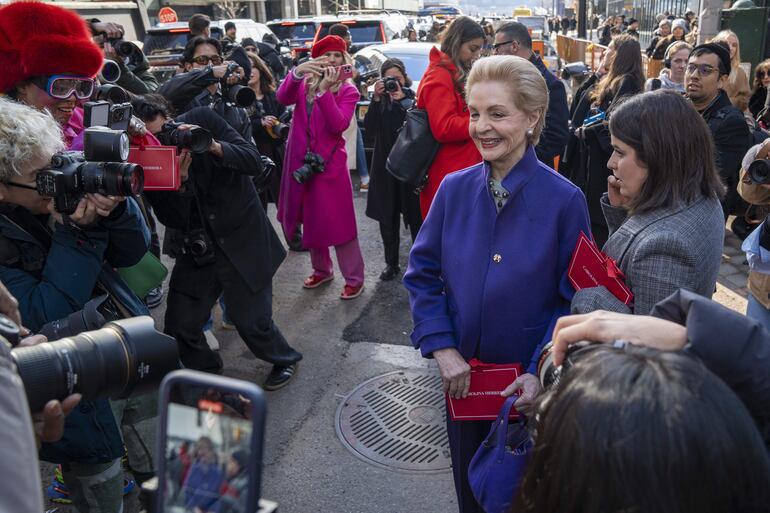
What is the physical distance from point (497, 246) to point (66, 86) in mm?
2211

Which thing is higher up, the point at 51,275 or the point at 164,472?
the point at 164,472

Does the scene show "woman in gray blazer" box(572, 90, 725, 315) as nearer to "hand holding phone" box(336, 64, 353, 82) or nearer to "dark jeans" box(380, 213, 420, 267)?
"hand holding phone" box(336, 64, 353, 82)

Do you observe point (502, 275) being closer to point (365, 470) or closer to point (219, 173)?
point (365, 470)

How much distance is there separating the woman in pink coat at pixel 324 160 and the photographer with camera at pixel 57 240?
271 cm

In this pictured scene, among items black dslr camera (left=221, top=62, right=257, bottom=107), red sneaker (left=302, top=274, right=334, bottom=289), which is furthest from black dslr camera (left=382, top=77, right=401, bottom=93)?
black dslr camera (left=221, top=62, right=257, bottom=107)

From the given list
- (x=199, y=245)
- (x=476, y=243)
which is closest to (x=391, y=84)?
(x=199, y=245)

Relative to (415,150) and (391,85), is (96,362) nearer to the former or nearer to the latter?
(415,150)

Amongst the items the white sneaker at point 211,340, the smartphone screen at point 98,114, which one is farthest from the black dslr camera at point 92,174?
the white sneaker at point 211,340

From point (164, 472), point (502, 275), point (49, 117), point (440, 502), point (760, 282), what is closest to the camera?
point (164, 472)

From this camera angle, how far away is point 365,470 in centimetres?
339

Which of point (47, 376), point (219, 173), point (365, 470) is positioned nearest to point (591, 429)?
point (47, 376)

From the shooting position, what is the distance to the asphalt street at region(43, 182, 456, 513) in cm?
320

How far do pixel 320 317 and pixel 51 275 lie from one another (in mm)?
2932

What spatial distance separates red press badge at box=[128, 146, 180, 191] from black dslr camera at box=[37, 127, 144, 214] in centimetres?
54
